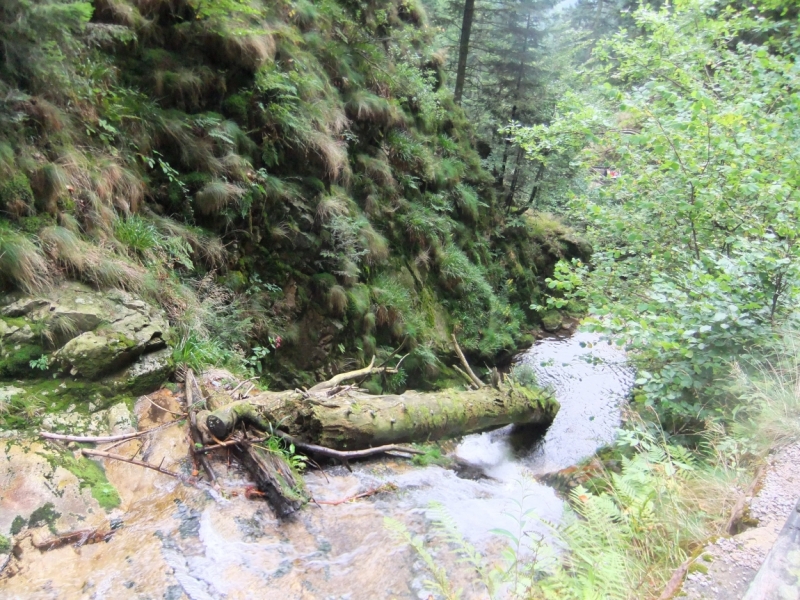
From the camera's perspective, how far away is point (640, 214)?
21.7ft

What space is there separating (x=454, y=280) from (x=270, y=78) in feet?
19.6

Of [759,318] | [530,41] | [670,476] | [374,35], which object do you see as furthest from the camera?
[530,41]

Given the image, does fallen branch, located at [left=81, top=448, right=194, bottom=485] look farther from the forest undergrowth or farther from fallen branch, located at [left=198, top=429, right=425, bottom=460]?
the forest undergrowth

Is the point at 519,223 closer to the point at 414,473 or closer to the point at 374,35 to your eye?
the point at 374,35

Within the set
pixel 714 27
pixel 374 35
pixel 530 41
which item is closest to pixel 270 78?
pixel 374 35

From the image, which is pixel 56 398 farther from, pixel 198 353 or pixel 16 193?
pixel 16 193

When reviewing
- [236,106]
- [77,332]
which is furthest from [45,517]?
[236,106]

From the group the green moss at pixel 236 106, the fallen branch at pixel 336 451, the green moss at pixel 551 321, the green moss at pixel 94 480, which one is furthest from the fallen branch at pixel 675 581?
the green moss at pixel 551 321

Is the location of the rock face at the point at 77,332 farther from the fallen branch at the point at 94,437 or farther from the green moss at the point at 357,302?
the green moss at the point at 357,302

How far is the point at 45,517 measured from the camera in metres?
2.56

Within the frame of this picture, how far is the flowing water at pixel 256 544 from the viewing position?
7.79 feet

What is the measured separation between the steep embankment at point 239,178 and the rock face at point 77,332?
0.38ft

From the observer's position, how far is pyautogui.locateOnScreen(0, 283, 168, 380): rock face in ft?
10.5

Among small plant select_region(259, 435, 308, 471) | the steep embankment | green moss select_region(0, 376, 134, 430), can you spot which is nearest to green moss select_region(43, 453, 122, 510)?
green moss select_region(0, 376, 134, 430)
